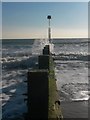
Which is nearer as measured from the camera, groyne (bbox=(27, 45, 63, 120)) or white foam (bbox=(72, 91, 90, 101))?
groyne (bbox=(27, 45, 63, 120))

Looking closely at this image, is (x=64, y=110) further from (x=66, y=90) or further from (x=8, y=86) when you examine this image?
(x=8, y=86)

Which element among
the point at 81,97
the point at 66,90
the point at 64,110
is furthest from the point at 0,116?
the point at 66,90

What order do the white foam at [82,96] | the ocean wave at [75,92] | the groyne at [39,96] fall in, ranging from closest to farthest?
the groyne at [39,96]
the white foam at [82,96]
the ocean wave at [75,92]

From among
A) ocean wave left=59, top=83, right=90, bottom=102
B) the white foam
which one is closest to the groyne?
the white foam

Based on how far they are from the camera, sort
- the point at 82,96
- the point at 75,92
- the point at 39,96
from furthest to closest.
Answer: the point at 75,92, the point at 82,96, the point at 39,96

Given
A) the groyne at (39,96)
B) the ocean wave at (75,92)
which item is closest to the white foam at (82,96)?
the ocean wave at (75,92)

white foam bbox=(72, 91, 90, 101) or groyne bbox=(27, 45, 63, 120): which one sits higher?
groyne bbox=(27, 45, 63, 120)

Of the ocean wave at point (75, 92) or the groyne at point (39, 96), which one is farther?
the ocean wave at point (75, 92)

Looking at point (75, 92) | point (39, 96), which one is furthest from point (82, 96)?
point (39, 96)

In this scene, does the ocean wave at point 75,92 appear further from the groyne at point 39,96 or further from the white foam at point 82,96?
the groyne at point 39,96

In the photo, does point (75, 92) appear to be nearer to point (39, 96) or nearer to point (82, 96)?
point (82, 96)

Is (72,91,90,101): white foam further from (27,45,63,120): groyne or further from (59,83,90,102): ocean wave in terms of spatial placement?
(27,45,63,120): groyne

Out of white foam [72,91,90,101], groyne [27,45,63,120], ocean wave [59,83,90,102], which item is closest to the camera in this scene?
groyne [27,45,63,120]

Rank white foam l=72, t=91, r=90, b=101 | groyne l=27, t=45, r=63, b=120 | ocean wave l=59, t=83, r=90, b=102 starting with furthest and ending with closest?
ocean wave l=59, t=83, r=90, b=102 → white foam l=72, t=91, r=90, b=101 → groyne l=27, t=45, r=63, b=120
